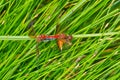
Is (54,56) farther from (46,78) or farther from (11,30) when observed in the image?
(11,30)

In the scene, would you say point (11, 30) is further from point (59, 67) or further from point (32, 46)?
point (59, 67)

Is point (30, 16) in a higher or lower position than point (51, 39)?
higher

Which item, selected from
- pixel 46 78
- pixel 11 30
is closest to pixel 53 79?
pixel 46 78

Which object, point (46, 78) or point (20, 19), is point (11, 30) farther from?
point (46, 78)

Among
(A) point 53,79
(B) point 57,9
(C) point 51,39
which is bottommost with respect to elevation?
(A) point 53,79

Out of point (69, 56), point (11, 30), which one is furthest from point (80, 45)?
point (11, 30)

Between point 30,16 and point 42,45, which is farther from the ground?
point 30,16
